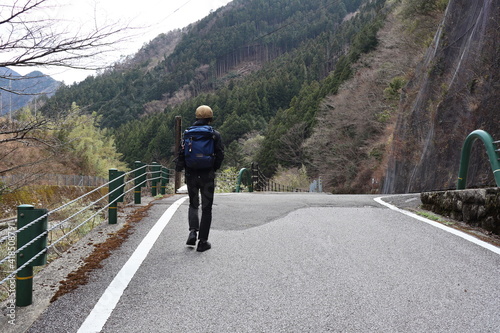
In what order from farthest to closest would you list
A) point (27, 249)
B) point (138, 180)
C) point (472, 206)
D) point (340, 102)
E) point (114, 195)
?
point (340, 102) < point (138, 180) < point (114, 195) < point (472, 206) < point (27, 249)

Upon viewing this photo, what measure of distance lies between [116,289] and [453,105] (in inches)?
528

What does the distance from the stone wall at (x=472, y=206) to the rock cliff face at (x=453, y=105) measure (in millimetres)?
3738

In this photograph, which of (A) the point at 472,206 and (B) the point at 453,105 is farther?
(B) the point at 453,105

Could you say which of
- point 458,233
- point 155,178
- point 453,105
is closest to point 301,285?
point 458,233

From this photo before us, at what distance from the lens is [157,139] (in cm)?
8206

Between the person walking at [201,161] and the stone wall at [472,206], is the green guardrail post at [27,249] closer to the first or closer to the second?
the person walking at [201,161]

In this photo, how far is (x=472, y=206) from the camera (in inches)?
237

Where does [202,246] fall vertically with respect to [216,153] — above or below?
below

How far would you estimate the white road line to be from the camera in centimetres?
285

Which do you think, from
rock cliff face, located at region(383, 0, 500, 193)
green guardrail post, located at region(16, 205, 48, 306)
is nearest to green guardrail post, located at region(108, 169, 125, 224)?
green guardrail post, located at region(16, 205, 48, 306)

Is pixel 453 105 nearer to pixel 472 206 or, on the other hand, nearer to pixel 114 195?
pixel 472 206

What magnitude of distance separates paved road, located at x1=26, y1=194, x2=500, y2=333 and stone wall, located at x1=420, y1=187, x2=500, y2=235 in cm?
57

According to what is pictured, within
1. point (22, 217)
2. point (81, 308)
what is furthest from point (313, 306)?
point (22, 217)

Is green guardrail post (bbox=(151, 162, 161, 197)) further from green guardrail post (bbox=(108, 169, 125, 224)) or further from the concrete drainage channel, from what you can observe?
the concrete drainage channel
